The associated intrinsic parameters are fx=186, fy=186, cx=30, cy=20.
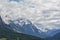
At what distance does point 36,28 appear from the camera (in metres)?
0.93

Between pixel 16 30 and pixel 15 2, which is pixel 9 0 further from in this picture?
pixel 16 30

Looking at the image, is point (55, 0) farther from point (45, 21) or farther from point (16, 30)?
point (16, 30)

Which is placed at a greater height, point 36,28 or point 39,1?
point 39,1

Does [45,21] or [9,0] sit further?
[9,0]

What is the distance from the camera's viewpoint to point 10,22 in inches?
39.2

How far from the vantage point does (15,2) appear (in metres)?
1.03

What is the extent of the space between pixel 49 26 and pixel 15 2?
246mm

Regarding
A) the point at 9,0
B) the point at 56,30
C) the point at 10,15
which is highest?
the point at 9,0

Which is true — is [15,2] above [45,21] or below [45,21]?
above

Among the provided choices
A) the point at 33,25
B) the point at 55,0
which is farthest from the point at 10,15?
the point at 55,0

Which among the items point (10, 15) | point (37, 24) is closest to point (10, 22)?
point (10, 15)

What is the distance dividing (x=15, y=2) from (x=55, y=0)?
22 cm

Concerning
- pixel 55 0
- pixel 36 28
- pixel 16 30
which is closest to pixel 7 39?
pixel 16 30

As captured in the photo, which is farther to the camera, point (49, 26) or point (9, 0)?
point (9, 0)
